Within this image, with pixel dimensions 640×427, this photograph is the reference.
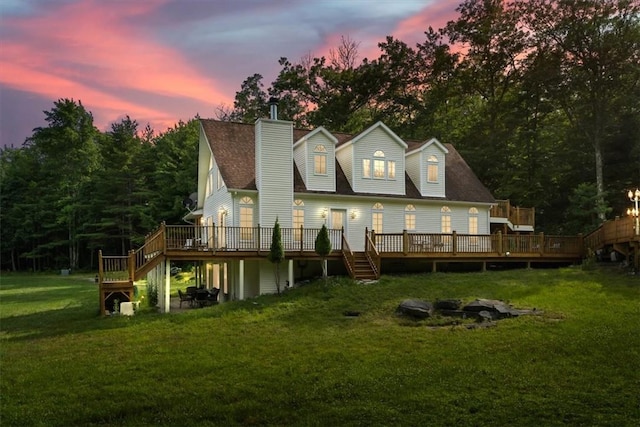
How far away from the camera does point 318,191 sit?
72.8ft

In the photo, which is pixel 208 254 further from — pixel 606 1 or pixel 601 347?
pixel 606 1

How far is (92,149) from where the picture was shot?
177ft

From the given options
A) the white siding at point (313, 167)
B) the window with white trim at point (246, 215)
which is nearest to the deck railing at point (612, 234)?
the white siding at point (313, 167)

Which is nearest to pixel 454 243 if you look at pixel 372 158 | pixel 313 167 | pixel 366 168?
pixel 366 168

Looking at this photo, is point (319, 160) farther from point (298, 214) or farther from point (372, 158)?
point (372, 158)

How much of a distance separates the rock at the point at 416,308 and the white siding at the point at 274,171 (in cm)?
744

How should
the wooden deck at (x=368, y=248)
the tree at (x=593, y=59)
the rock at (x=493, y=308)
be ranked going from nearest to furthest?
the rock at (x=493, y=308) < the wooden deck at (x=368, y=248) < the tree at (x=593, y=59)

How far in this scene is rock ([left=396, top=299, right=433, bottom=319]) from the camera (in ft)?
47.7

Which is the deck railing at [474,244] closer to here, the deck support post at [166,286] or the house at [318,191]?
the house at [318,191]

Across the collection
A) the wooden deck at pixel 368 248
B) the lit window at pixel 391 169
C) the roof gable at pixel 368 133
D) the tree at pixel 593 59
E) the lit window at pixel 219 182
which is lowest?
the wooden deck at pixel 368 248

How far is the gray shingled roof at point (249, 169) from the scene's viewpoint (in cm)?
2147

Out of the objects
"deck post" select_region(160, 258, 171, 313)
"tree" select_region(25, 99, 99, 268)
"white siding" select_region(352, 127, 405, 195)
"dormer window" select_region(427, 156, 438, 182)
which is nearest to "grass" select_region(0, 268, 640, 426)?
"deck post" select_region(160, 258, 171, 313)

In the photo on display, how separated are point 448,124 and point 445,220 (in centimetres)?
1886

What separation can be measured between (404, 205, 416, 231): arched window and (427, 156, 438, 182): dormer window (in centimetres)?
177
